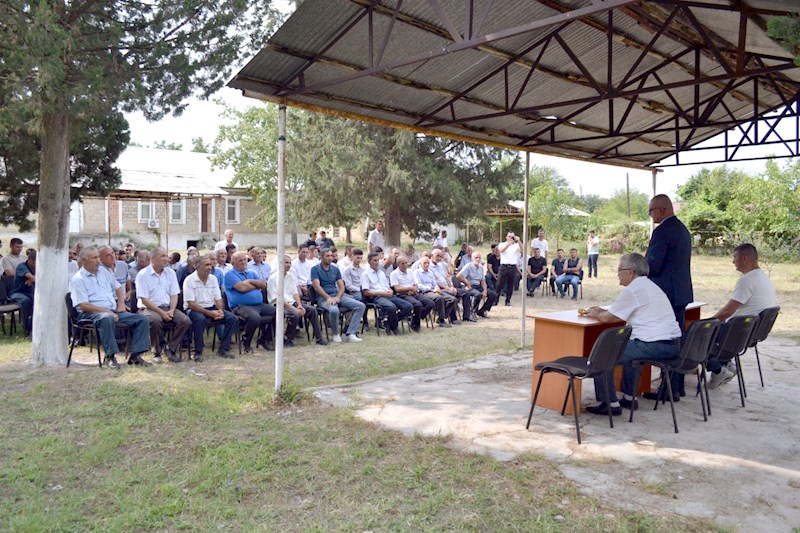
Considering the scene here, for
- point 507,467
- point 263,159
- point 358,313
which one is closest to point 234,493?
point 507,467

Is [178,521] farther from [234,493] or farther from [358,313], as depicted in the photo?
[358,313]

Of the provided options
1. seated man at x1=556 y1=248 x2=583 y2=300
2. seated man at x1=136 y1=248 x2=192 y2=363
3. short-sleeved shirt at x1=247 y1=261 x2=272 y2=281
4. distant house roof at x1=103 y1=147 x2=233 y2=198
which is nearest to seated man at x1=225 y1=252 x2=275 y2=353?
short-sleeved shirt at x1=247 y1=261 x2=272 y2=281

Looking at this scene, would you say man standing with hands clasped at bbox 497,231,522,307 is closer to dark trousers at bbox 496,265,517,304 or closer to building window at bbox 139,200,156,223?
dark trousers at bbox 496,265,517,304

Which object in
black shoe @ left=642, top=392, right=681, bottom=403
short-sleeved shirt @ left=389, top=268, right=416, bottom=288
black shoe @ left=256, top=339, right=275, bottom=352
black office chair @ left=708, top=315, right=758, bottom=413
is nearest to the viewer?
black office chair @ left=708, top=315, right=758, bottom=413

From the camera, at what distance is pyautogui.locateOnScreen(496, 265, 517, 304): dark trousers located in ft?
48.9

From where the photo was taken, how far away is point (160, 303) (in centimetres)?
805

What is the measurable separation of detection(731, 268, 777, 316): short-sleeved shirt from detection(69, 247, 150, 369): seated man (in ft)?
21.5

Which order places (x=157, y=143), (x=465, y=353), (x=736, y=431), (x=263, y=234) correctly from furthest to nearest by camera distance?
1. (x=157, y=143)
2. (x=263, y=234)
3. (x=465, y=353)
4. (x=736, y=431)

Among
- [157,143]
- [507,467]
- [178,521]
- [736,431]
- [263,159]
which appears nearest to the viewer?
[178,521]

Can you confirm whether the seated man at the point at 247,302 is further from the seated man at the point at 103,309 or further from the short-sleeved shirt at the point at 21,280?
the short-sleeved shirt at the point at 21,280

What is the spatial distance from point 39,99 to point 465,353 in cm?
589

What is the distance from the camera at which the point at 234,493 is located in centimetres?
403

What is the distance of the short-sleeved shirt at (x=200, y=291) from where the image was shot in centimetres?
834

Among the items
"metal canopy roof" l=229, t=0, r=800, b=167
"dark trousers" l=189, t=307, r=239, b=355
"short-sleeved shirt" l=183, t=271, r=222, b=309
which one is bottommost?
"dark trousers" l=189, t=307, r=239, b=355
